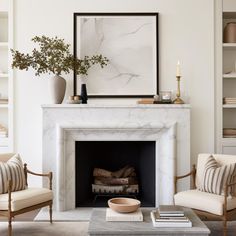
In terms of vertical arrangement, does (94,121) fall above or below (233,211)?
above

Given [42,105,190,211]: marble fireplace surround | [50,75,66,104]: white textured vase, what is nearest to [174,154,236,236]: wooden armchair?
[42,105,190,211]: marble fireplace surround

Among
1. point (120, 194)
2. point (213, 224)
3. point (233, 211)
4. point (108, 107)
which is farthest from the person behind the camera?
point (120, 194)

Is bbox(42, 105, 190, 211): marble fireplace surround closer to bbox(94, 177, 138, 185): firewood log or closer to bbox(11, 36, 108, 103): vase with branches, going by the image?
bbox(11, 36, 108, 103): vase with branches

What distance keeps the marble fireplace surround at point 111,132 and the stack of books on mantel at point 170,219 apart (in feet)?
4.93

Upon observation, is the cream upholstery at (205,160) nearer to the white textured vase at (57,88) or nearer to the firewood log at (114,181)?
the firewood log at (114,181)

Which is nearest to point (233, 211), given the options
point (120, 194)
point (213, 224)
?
point (213, 224)

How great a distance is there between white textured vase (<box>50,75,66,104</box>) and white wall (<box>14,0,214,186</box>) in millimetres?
245

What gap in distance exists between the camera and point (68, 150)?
4559 millimetres

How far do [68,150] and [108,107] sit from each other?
72 cm

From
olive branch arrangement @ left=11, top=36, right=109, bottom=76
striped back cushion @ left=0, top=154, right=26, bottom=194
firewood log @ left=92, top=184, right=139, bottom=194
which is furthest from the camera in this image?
firewood log @ left=92, top=184, right=139, bottom=194

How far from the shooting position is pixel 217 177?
3.75 metres

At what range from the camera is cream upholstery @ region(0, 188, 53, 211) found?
354cm

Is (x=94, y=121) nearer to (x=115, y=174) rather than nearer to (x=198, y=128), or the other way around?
(x=115, y=174)

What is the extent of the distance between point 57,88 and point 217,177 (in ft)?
6.82
